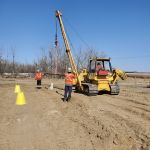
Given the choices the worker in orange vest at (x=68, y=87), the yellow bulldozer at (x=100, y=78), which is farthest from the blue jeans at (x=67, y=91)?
the yellow bulldozer at (x=100, y=78)

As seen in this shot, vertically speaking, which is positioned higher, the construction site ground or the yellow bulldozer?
the yellow bulldozer

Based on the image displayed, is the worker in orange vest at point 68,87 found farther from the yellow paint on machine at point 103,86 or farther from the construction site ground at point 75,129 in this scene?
the yellow paint on machine at point 103,86

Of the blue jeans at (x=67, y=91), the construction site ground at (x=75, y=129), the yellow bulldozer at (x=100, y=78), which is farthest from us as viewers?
the yellow bulldozer at (x=100, y=78)

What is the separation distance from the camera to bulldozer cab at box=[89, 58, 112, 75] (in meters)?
20.7

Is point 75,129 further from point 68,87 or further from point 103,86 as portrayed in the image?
point 103,86

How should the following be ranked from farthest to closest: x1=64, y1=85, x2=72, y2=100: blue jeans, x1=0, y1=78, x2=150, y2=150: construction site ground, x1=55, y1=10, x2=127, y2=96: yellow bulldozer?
x1=55, y1=10, x2=127, y2=96: yellow bulldozer → x1=64, y1=85, x2=72, y2=100: blue jeans → x1=0, y1=78, x2=150, y2=150: construction site ground

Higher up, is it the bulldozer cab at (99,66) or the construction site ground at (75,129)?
the bulldozer cab at (99,66)

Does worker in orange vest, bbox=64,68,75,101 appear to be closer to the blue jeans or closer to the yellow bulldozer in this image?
the blue jeans

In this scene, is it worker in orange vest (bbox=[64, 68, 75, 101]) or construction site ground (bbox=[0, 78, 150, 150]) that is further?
worker in orange vest (bbox=[64, 68, 75, 101])

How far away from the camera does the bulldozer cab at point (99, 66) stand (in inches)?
816

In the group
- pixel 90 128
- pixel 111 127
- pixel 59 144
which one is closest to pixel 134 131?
pixel 111 127

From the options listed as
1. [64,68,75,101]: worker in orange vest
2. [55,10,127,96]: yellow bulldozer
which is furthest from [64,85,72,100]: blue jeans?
[55,10,127,96]: yellow bulldozer

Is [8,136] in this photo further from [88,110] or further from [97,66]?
[97,66]

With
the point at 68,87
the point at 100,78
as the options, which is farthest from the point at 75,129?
the point at 100,78
